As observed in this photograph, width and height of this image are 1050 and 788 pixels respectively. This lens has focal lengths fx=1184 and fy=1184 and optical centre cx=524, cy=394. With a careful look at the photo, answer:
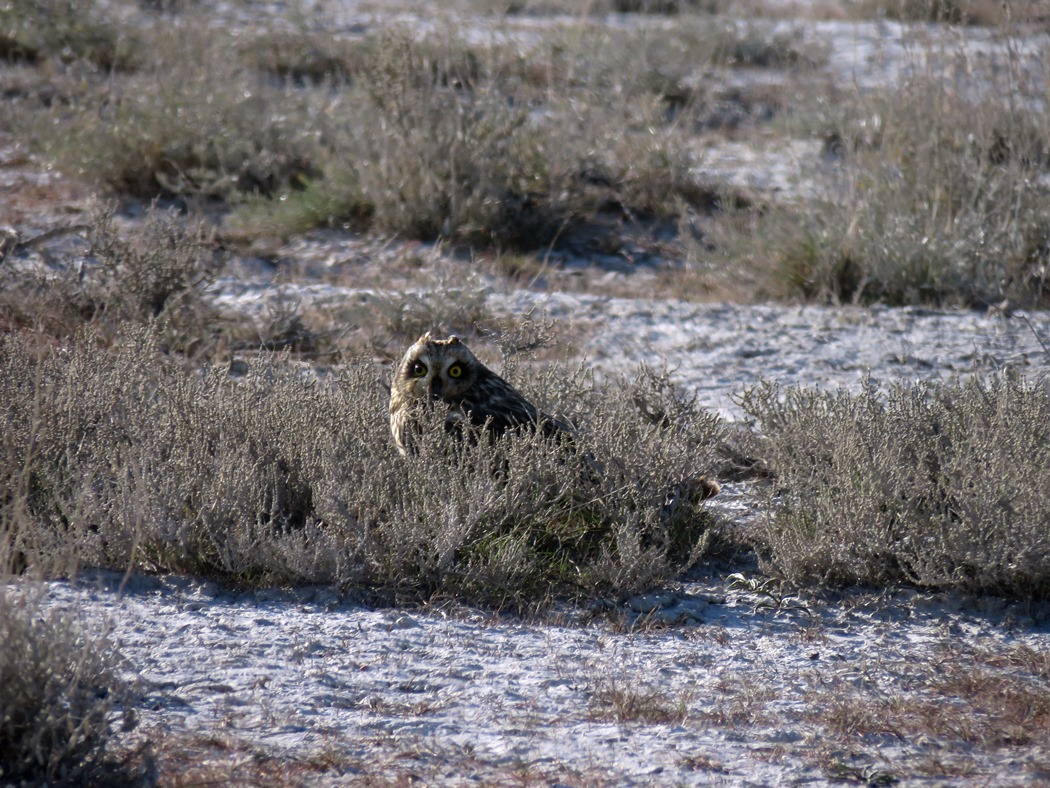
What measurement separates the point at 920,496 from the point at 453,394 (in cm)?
182

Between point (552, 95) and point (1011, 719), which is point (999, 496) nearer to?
point (1011, 719)

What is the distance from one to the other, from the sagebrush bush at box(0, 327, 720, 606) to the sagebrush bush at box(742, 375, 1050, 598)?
39 cm

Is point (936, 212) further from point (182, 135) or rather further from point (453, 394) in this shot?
point (182, 135)

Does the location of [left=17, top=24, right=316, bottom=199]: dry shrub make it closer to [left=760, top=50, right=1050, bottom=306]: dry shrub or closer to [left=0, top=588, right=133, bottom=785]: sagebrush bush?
[left=760, top=50, right=1050, bottom=306]: dry shrub

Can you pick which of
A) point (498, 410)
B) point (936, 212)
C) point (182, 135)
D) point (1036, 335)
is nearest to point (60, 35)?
point (182, 135)

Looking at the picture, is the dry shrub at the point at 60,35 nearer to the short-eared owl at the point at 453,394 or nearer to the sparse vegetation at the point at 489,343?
the sparse vegetation at the point at 489,343

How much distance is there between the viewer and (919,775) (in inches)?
125

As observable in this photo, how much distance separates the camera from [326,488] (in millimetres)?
4277

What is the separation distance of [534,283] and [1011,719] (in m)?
4.85

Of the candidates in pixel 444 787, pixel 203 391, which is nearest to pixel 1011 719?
pixel 444 787

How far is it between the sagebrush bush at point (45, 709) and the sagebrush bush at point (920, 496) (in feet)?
7.87

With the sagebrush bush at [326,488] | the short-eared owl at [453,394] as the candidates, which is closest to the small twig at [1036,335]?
the sagebrush bush at [326,488]

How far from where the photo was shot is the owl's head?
4.72 metres

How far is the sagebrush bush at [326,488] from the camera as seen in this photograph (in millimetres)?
4117
